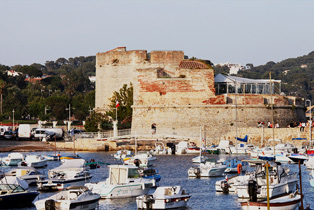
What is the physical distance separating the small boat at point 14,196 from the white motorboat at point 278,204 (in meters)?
9.31

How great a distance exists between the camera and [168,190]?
85.7 ft

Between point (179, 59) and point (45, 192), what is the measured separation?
36997 millimetres

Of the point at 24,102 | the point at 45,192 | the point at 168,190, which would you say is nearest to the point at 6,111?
the point at 24,102

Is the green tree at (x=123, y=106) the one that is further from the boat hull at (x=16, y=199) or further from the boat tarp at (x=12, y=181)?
the boat hull at (x=16, y=199)

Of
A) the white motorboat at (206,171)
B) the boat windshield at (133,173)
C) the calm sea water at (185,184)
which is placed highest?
the boat windshield at (133,173)

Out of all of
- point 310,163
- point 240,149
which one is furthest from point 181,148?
point 310,163

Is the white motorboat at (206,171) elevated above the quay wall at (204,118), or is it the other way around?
the quay wall at (204,118)

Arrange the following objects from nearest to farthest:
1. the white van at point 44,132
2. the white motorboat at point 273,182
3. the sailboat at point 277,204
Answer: the sailboat at point 277,204, the white motorboat at point 273,182, the white van at point 44,132

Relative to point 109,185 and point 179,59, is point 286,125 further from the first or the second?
point 109,185

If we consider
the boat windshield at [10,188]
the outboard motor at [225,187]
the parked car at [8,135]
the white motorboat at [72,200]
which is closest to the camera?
the white motorboat at [72,200]

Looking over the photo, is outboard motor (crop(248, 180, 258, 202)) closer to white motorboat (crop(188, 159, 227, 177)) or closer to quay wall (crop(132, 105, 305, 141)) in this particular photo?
white motorboat (crop(188, 159, 227, 177))

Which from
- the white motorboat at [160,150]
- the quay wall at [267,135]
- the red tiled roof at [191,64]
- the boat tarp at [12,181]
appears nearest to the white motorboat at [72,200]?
the boat tarp at [12,181]

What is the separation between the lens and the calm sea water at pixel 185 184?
27548mm

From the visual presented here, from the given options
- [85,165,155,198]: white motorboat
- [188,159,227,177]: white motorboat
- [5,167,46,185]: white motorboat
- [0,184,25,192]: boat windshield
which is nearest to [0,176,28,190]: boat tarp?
[0,184,25,192]: boat windshield
